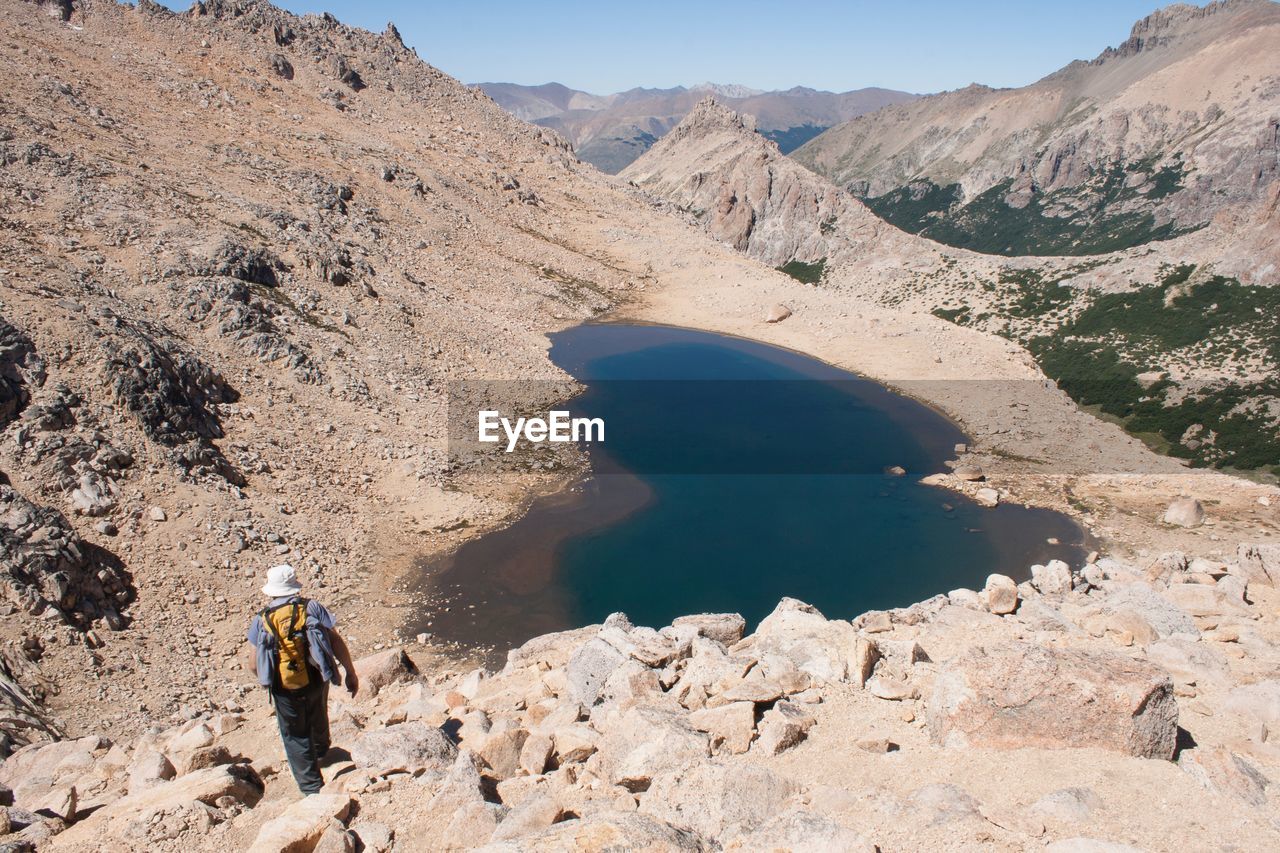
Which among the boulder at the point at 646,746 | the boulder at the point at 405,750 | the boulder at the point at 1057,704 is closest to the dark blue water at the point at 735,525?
the boulder at the point at 405,750

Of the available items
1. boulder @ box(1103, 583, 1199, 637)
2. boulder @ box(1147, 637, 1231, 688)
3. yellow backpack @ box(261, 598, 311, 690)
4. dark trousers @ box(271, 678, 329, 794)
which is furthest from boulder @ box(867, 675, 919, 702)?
yellow backpack @ box(261, 598, 311, 690)

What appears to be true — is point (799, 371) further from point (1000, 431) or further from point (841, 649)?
point (841, 649)

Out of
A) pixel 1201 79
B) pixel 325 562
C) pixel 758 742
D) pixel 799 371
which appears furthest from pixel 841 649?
pixel 1201 79

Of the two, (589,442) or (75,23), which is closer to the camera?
(589,442)

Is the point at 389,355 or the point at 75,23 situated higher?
the point at 75,23

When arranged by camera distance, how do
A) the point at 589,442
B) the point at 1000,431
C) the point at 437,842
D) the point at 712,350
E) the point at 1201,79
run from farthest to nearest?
1. the point at 1201,79
2. the point at 712,350
3. the point at 1000,431
4. the point at 589,442
5. the point at 437,842

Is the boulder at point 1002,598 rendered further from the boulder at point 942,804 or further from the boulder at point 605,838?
the boulder at point 605,838

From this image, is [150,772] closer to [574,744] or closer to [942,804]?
[574,744]

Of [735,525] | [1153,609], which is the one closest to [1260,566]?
[1153,609]

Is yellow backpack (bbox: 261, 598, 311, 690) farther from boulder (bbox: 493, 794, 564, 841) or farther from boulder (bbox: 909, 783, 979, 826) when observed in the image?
boulder (bbox: 909, 783, 979, 826)
